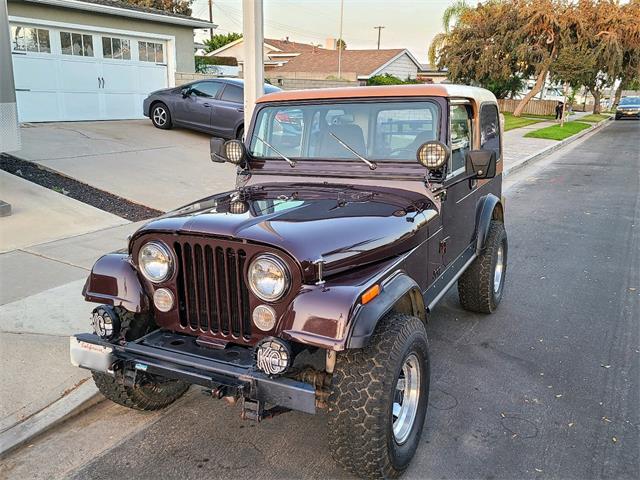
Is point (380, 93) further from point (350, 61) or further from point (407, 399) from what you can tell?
point (350, 61)

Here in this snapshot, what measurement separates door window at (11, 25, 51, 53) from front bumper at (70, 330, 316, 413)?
516 inches

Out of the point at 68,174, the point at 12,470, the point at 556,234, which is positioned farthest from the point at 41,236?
the point at 556,234

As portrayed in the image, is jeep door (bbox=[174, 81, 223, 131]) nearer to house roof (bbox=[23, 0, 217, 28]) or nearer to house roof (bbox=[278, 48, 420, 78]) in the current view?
house roof (bbox=[23, 0, 217, 28])

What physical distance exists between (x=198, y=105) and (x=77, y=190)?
5566mm

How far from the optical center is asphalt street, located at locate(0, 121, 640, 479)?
9.84 ft

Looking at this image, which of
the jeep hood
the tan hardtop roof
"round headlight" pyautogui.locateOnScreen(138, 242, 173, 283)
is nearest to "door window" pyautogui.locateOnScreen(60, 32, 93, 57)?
the tan hardtop roof

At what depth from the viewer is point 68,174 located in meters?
9.23

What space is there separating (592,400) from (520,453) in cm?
90

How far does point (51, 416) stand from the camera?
3.36m

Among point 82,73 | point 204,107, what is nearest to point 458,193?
point 204,107

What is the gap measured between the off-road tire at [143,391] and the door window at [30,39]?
12.8 meters

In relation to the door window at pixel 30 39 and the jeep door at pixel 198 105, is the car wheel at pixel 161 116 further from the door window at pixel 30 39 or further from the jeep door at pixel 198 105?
the door window at pixel 30 39

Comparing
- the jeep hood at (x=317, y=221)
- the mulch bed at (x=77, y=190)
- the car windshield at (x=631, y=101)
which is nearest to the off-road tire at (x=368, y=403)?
the jeep hood at (x=317, y=221)

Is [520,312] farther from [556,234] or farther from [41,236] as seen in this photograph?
[41,236]
